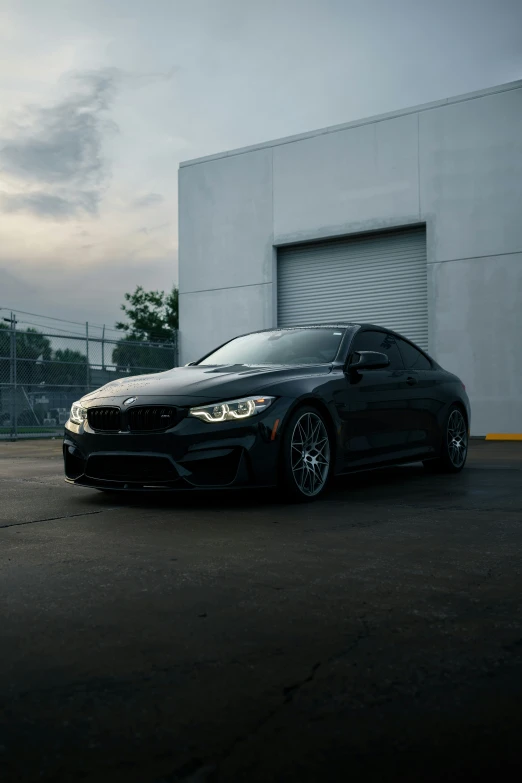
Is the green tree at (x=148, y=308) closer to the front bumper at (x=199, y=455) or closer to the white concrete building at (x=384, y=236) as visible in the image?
the white concrete building at (x=384, y=236)

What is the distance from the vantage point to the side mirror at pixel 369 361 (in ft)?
24.1

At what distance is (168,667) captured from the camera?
8.82 feet

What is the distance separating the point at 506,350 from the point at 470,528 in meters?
14.1

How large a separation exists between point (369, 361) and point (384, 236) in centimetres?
1420

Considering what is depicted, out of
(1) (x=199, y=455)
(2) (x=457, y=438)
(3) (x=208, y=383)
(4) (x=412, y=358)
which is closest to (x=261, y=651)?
(1) (x=199, y=455)

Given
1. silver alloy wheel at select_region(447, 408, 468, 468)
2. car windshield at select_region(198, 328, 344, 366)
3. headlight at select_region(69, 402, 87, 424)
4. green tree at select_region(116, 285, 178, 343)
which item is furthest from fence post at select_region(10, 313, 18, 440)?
green tree at select_region(116, 285, 178, 343)

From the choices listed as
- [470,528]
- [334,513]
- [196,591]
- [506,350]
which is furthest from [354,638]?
[506,350]

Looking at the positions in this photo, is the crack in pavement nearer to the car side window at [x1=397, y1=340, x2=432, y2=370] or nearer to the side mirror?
the side mirror

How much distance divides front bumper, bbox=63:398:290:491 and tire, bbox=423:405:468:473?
3069 millimetres

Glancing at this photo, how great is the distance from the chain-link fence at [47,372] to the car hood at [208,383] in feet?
39.8

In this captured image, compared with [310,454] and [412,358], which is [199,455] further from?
[412,358]

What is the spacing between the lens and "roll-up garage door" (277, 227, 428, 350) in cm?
2059

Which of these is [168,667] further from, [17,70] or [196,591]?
[17,70]

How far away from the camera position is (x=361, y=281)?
2127 centimetres
